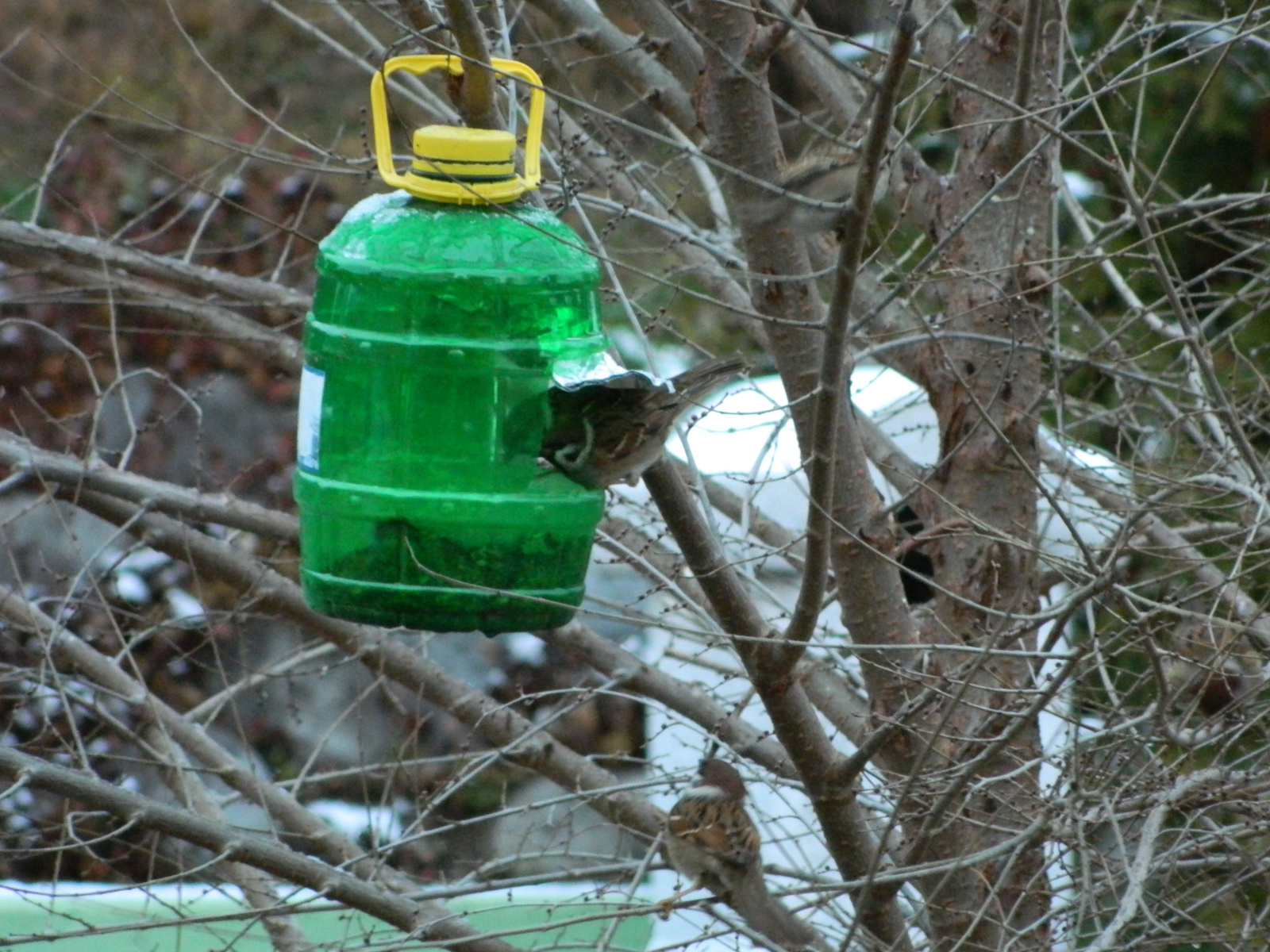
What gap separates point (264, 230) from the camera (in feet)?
27.7

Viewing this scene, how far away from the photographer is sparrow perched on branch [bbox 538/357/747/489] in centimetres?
272

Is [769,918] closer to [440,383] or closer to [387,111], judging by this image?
[440,383]

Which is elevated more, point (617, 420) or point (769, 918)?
point (617, 420)

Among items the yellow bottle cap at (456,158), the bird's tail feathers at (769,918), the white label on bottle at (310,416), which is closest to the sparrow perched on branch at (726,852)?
the bird's tail feathers at (769,918)

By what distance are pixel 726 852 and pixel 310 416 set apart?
153cm

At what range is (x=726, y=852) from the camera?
3.62m

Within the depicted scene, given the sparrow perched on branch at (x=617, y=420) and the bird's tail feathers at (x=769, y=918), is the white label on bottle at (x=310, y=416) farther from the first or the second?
the bird's tail feathers at (x=769, y=918)

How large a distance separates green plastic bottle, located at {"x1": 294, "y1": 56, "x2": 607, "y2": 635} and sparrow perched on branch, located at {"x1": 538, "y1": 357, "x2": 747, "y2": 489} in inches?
1.8

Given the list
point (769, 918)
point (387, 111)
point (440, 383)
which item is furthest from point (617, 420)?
point (769, 918)

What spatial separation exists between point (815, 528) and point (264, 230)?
20.9ft

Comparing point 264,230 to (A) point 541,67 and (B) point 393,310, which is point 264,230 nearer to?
(A) point 541,67

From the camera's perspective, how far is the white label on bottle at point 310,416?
2.77 m

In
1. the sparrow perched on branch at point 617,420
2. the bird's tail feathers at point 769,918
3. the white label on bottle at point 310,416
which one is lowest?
the bird's tail feathers at point 769,918

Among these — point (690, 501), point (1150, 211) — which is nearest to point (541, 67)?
point (1150, 211)
